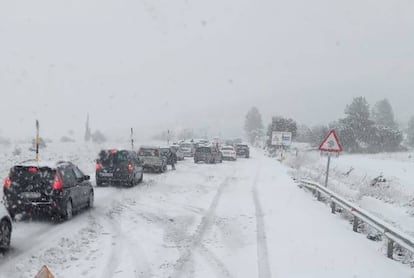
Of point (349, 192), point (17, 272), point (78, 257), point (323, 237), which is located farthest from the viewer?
point (349, 192)

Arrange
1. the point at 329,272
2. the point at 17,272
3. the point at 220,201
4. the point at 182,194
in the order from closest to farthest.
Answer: the point at 17,272 → the point at 329,272 → the point at 220,201 → the point at 182,194

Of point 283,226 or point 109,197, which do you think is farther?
point 109,197

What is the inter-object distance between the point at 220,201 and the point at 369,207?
5.59m

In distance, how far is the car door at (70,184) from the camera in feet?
41.9

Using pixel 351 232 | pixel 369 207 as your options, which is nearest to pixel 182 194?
pixel 369 207

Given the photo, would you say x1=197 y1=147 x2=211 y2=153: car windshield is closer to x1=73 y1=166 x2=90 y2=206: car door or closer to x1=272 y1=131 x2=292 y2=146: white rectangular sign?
x1=272 y1=131 x2=292 y2=146: white rectangular sign

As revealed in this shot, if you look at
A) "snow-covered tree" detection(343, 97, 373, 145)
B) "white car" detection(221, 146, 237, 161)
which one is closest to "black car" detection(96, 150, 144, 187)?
"white car" detection(221, 146, 237, 161)

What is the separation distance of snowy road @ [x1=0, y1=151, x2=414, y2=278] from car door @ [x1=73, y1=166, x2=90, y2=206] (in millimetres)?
412

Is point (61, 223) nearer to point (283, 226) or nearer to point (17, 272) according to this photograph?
point (17, 272)

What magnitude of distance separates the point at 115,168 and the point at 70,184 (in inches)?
343

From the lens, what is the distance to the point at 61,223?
1243 centimetres

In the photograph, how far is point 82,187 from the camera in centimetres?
1431

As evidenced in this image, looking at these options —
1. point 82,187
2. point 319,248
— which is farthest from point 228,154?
point 319,248

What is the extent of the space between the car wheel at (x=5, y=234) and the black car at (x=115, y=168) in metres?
12.5
